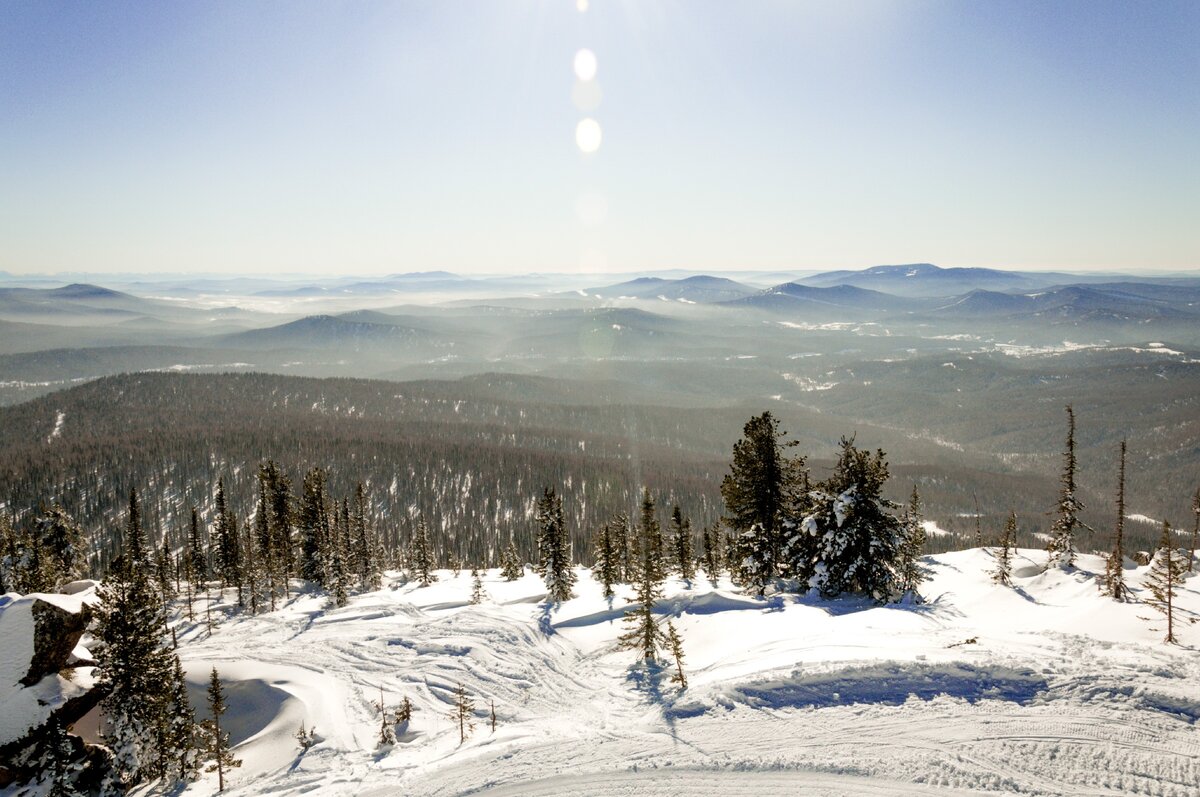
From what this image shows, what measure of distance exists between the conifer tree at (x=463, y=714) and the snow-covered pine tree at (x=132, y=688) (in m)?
11.4

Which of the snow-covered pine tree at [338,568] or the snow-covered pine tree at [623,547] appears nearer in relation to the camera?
the snow-covered pine tree at [338,568]

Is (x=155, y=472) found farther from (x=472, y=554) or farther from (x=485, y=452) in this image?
(x=472, y=554)

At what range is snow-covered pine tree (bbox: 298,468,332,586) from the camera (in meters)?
59.7

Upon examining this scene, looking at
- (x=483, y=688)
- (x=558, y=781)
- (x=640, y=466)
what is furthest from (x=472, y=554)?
(x=558, y=781)

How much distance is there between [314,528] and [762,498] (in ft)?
164

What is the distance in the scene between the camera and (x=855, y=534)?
2980 cm

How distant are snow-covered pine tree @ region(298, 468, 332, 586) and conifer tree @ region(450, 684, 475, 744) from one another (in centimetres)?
4057

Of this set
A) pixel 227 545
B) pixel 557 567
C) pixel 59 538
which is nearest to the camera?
pixel 557 567

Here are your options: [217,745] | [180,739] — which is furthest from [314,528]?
[217,745]

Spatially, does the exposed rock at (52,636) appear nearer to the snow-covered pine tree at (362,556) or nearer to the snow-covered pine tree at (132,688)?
the snow-covered pine tree at (132,688)

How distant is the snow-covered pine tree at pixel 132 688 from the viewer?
21.8 meters

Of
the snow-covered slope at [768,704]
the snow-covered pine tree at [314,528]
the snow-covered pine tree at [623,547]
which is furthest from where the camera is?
the snow-covered pine tree at [314,528]

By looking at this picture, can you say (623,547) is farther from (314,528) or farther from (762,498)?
(314,528)

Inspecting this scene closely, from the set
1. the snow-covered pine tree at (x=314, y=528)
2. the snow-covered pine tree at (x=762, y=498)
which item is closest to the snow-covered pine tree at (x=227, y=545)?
the snow-covered pine tree at (x=314, y=528)
